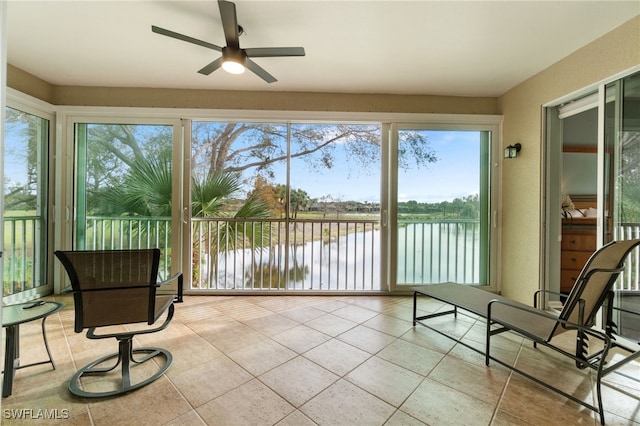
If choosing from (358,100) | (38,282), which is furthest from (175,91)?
(38,282)

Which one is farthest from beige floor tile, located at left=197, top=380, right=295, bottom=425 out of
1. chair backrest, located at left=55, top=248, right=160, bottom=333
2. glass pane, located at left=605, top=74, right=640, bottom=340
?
glass pane, located at left=605, top=74, right=640, bottom=340

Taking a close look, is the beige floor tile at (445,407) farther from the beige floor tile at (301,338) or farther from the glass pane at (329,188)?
the glass pane at (329,188)

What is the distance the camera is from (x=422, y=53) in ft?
8.47

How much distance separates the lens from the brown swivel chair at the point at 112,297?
63.7 inches

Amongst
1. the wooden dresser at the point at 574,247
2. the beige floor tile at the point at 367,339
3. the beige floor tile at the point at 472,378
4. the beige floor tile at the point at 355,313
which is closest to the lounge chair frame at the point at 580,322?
the beige floor tile at the point at 472,378

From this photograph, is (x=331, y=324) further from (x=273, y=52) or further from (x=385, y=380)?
(x=273, y=52)

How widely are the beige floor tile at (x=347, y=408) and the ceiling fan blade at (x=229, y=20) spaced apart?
2442mm

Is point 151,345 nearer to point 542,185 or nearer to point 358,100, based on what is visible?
point 358,100

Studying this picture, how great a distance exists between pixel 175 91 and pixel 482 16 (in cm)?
334

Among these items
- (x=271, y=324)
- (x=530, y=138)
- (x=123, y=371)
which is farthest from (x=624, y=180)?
(x=123, y=371)

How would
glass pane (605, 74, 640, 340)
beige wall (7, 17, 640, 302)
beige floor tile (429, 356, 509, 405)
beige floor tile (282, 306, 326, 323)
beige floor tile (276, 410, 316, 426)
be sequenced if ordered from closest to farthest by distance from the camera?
1. beige floor tile (276, 410, 316, 426)
2. beige floor tile (429, 356, 509, 405)
3. glass pane (605, 74, 640, 340)
4. beige floor tile (282, 306, 326, 323)
5. beige wall (7, 17, 640, 302)

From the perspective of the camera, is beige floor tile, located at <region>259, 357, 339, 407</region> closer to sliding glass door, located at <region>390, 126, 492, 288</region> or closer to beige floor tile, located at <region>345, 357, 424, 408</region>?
beige floor tile, located at <region>345, 357, 424, 408</region>

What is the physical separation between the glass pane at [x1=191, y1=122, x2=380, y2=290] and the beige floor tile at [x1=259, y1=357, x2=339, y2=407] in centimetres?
168

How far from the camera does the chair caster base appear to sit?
1.67 metres
